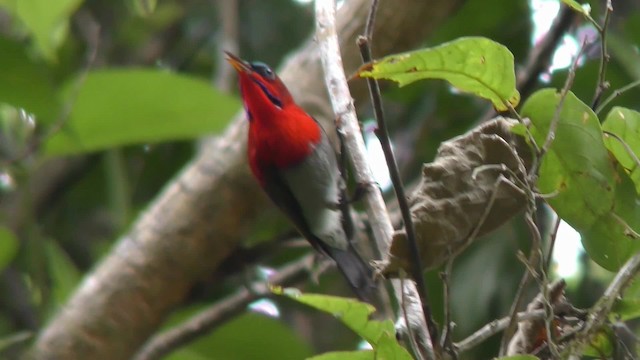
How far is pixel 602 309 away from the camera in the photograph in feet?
3.04

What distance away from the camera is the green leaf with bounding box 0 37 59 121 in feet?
7.16

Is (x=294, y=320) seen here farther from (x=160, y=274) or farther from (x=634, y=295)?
(x=634, y=295)

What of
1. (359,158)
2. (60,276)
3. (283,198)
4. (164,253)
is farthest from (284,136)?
(359,158)

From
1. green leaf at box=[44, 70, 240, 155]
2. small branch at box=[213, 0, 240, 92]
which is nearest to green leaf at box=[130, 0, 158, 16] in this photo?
small branch at box=[213, 0, 240, 92]

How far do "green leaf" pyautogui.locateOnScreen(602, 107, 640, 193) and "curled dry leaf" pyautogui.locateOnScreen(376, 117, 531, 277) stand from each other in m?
0.10

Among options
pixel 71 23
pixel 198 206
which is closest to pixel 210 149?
pixel 198 206

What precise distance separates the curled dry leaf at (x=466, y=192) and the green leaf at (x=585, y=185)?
0.11 feet

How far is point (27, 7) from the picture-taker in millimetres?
2041

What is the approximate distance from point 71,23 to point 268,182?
138 cm

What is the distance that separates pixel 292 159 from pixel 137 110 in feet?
1.30

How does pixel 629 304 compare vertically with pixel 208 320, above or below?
above

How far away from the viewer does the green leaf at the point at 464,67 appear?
939 mm

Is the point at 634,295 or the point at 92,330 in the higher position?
the point at 634,295

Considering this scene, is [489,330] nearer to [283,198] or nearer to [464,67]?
[464,67]
